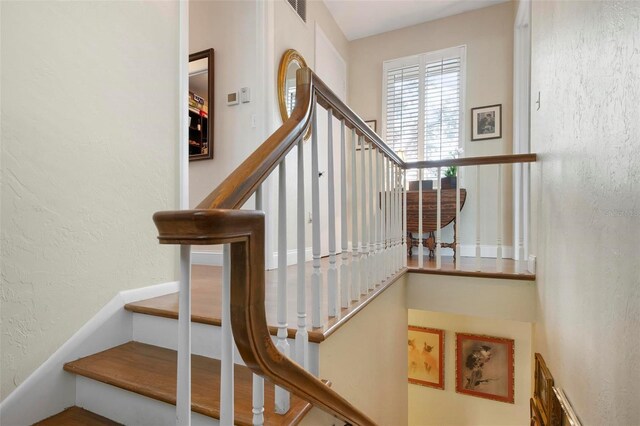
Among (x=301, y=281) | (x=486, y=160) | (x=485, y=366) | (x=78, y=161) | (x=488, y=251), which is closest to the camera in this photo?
(x=301, y=281)

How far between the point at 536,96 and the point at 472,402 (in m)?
3.51

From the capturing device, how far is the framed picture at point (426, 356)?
4266 mm

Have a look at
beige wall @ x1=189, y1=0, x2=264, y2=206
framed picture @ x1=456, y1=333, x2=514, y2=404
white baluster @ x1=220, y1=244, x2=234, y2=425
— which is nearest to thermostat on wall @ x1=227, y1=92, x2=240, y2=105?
beige wall @ x1=189, y1=0, x2=264, y2=206

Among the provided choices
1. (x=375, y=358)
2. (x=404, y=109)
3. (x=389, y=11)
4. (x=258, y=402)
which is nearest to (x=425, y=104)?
(x=404, y=109)

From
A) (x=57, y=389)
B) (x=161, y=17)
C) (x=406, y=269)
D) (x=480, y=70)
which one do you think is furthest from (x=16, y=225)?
(x=480, y=70)

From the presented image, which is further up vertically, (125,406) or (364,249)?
(364,249)

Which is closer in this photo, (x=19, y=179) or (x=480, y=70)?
(x=19, y=179)

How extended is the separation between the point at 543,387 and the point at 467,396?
244cm

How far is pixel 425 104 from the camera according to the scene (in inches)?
170

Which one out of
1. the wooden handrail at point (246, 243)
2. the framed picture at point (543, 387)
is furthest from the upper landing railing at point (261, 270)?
the framed picture at point (543, 387)

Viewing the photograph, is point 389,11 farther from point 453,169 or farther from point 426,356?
point 426,356

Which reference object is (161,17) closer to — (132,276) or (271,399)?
(132,276)

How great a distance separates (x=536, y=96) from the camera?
2.40 m

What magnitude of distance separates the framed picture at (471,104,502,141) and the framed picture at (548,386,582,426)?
291 cm
